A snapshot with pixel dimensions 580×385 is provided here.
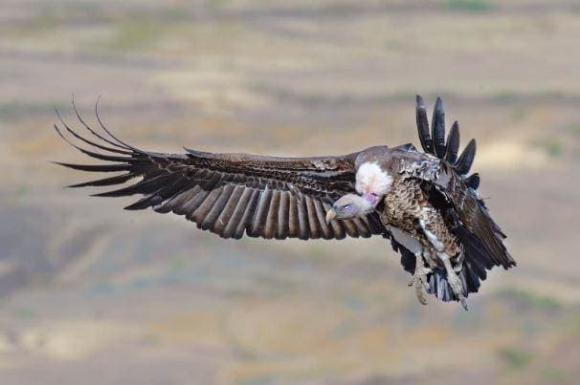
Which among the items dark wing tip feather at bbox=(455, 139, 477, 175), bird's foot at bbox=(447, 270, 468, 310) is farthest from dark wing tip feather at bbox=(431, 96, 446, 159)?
bird's foot at bbox=(447, 270, 468, 310)

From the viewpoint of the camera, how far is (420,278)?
12.2 meters

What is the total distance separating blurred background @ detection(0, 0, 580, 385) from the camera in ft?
73.6

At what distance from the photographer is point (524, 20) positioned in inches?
1510

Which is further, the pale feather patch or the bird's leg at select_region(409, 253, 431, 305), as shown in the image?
the bird's leg at select_region(409, 253, 431, 305)

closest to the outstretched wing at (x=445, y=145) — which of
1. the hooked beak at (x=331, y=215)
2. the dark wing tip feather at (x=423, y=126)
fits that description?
the dark wing tip feather at (x=423, y=126)

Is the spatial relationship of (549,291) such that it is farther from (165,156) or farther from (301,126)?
(165,156)

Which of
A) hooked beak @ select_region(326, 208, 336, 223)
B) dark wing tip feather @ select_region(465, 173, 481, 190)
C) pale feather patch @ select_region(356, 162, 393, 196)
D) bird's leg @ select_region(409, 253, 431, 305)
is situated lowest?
bird's leg @ select_region(409, 253, 431, 305)

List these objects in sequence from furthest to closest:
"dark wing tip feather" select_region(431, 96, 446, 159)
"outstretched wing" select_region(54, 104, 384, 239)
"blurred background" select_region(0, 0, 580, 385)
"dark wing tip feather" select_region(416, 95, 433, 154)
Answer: "blurred background" select_region(0, 0, 580, 385), "outstretched wing" select_region(54, 104, 384, 239), "dark wing tip feather" select_region(431, 96, 446, 159), "dark wing tip feather" select_region(416, 95, 433, 154)

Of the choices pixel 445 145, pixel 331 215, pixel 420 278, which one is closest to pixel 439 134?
pixel 445 145

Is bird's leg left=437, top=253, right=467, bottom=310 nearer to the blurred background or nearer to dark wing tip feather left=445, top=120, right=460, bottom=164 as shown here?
dark wing tip feather left=445, top=120, right=460, bottom=164

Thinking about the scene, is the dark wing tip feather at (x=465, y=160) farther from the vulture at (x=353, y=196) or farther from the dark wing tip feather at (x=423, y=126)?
the dark wing tip feather at (x=423, y=126)

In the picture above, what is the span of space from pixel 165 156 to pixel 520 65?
22458 mm

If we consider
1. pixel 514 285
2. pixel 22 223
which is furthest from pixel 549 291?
pixel 22 223

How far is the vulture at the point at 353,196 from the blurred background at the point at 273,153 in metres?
9.11
